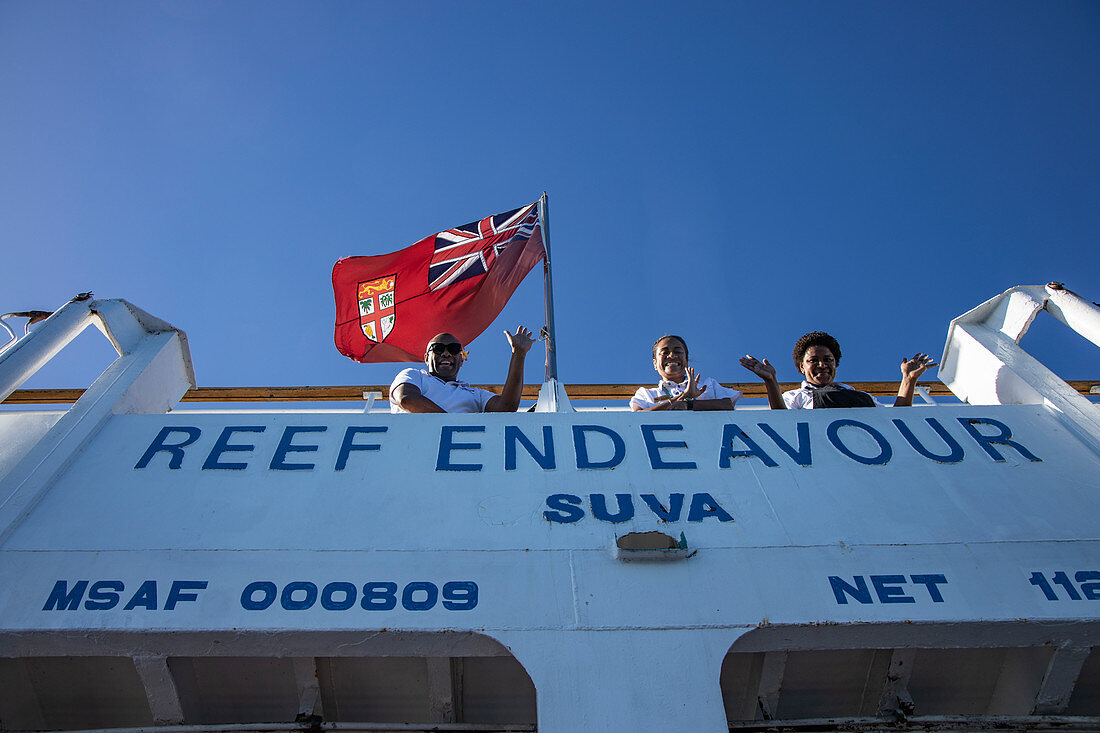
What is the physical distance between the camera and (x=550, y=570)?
8.23 feet

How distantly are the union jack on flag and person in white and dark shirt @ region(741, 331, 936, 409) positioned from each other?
2776mm

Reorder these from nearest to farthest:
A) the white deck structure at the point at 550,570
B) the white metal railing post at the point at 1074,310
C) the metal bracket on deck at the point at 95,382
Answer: the white deck structure at the point at 550,570, the metal bracket on deck at the point at 95,382, the white metal railing post at the point at 1074,310

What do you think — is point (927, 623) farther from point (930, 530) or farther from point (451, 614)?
point (451, 614)

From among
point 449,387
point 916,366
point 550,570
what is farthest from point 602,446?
point 916,366

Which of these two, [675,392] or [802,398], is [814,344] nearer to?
[802,398]

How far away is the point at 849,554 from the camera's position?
2600mm

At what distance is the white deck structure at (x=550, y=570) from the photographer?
2330mm

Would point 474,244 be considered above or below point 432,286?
above

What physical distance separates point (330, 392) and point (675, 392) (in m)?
3.01

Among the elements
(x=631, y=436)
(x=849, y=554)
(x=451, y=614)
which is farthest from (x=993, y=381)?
(x=451, y=614)

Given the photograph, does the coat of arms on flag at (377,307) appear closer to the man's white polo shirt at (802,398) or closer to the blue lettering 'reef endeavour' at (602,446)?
the blue lettering 'reef endeavour' at (602,446)

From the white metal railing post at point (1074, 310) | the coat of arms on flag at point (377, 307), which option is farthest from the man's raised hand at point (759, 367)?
the coat of arms on flag at point (377, 307)

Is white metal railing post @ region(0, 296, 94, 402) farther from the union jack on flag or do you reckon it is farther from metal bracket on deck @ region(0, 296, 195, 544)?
the union jack on flag

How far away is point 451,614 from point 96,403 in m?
2.27
